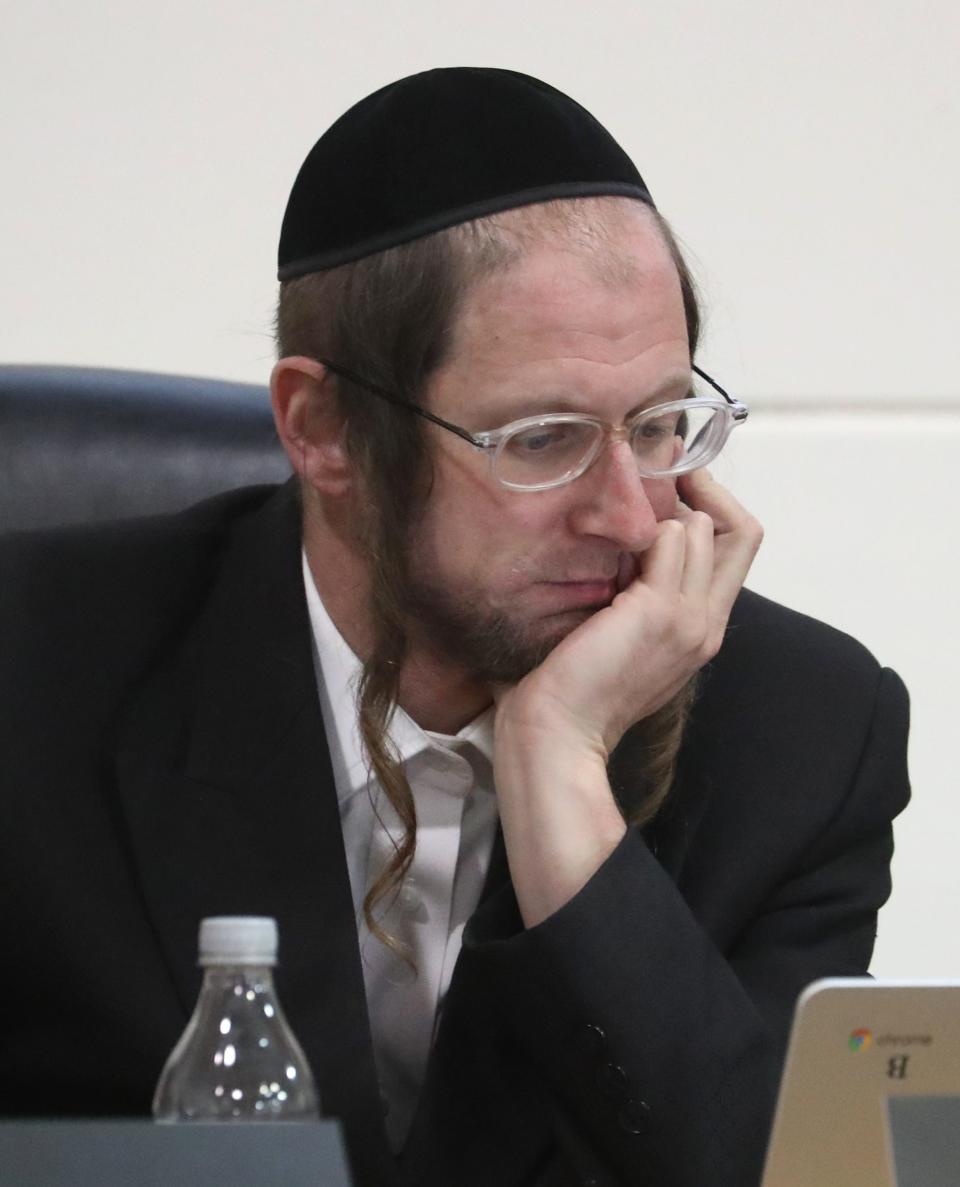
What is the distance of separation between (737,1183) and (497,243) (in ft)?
2.50

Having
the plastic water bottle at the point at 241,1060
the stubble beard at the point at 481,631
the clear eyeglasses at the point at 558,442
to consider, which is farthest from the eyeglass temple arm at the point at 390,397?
the plastic water bottle at the point at 241,1060

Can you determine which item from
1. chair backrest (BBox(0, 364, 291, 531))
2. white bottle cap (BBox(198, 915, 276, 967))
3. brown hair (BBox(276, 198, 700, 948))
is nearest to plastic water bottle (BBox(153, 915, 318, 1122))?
white bottle cap (BBox(198, 915, 276, 967))

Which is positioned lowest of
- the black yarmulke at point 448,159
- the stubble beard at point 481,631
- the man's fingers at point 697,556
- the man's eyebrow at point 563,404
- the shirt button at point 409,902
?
the shirt button at point 409,902

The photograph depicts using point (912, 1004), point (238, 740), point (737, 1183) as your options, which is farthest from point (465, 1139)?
point (912, 1004)

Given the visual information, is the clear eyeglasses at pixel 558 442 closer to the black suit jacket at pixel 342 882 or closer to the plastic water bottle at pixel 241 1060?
the black suit jacket at pixel 342 882

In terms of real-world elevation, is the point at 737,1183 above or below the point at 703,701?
below

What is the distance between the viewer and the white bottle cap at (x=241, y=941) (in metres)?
0.87

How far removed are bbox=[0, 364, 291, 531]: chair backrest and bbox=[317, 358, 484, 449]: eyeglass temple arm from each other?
0.59 ft

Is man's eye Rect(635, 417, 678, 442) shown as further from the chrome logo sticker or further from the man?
the chrome logo sticker

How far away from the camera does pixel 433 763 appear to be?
1.57m

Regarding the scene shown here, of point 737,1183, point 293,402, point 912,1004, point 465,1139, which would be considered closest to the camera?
point 912,1004

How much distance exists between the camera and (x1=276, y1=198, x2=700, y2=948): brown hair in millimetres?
1477

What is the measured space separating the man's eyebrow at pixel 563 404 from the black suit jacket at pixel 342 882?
0.27 m

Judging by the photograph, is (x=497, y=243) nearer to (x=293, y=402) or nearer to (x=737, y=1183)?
(x=293, y=402)
